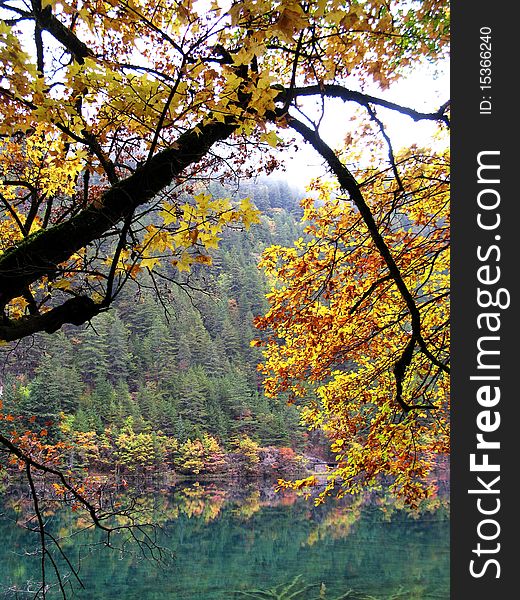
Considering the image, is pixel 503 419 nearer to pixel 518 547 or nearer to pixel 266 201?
pixel 518 547

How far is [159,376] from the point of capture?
3725 centimetres

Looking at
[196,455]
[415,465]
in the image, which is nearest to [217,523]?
[196,455]

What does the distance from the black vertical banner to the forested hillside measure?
2011 cm

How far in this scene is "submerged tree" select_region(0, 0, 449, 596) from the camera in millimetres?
1625

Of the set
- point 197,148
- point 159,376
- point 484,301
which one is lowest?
point 484,301

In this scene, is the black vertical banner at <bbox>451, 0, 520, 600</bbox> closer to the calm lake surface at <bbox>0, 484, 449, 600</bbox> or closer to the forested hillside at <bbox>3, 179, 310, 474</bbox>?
the calm lake surface at <bbox>0, 484, 449, 600</bbox>

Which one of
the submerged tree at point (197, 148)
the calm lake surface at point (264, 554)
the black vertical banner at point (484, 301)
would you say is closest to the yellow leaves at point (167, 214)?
the submerged tree at point (197, 148)

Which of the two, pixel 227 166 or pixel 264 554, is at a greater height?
pixel 227 166

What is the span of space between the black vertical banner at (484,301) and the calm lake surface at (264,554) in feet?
23.0

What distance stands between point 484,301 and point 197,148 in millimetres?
1246

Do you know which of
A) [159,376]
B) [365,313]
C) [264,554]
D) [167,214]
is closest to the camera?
[167,214]

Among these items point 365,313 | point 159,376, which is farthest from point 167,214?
point 159,376

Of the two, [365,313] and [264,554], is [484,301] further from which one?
[264,554]

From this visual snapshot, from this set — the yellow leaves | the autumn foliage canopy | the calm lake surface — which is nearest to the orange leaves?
the autumn foliage canopy
